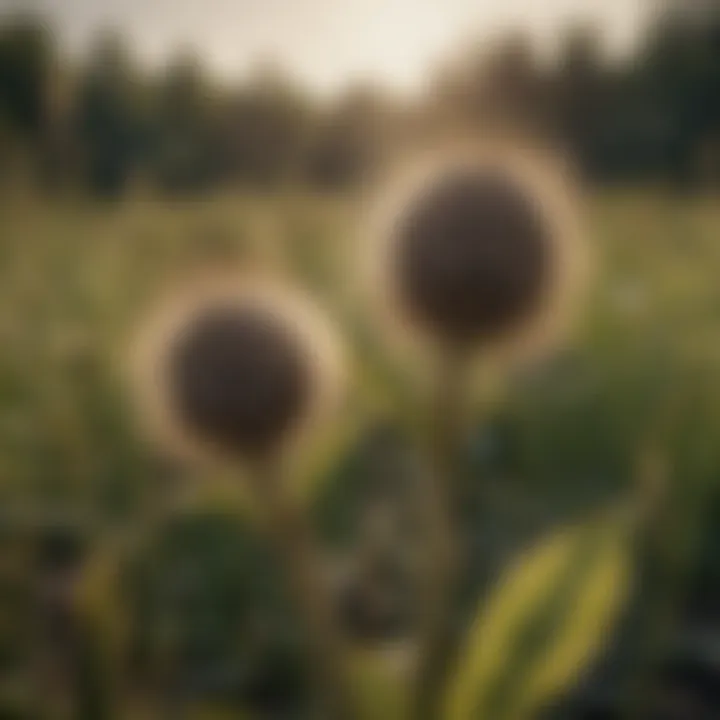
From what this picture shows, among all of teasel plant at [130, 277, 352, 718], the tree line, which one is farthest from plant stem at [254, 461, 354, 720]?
the tree line

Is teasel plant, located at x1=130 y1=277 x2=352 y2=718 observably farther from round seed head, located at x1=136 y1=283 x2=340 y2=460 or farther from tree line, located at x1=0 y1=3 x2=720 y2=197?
tree line, located at x1=0 y1=3 x2=720 y2=197

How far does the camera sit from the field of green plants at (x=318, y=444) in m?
0.50

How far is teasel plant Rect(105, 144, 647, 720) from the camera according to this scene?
36cm

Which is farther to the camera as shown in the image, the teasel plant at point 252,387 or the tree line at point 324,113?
the tree line at point 324,113

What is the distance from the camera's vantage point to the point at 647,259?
0.65 metres

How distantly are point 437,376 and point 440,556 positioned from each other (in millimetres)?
64

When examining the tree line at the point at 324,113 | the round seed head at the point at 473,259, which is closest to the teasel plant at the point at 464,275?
the round seed head at the point at 473,259

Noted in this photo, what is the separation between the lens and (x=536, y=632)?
380 mm

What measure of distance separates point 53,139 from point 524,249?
309 mm

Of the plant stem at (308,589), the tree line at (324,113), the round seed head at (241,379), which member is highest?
the tree line at (324,113)

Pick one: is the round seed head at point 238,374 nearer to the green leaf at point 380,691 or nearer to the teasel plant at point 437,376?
the teasel plant at point 437,376

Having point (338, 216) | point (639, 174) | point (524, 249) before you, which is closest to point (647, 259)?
point (639, 174)

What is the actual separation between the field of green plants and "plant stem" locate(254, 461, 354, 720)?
0.18 ft

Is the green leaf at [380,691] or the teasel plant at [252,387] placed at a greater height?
the teasel plant at [252,387]
